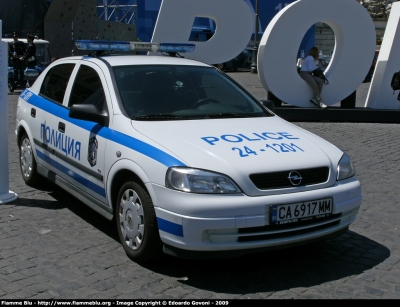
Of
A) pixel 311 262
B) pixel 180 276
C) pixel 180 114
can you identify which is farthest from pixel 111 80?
pixel 311 262

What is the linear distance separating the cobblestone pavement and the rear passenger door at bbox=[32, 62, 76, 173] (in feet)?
1.84

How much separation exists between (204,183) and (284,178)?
1.99 ft

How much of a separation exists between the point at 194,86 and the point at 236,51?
948cm

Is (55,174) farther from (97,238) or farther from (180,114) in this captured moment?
(180,114)

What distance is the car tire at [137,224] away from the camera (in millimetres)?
4344

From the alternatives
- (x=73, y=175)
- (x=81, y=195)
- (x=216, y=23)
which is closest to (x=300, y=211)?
(x=81, y=195)

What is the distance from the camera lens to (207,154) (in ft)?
14.1

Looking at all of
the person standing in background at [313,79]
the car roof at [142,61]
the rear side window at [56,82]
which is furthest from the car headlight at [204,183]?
the person standing in background at [313,79]

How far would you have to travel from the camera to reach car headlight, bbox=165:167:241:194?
4117 millimetres

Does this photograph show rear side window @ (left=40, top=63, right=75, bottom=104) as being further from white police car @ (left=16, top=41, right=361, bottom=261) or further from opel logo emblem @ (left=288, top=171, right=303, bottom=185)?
opel logo emblem @ (left=288, top=171, right=303, bottom=185)

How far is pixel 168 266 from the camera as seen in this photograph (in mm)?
4590

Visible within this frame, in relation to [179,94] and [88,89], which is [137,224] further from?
[88,89]

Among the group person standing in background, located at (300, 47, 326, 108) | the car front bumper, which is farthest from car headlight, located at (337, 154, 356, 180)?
person standing in background, located at (300, 47, 326, 108)

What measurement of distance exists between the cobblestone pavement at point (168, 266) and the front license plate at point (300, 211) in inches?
18.7
